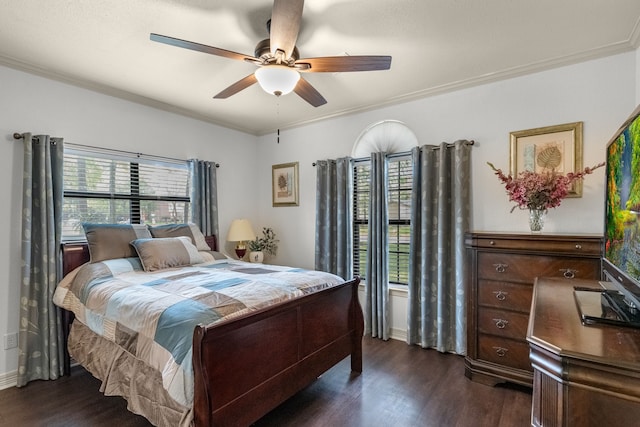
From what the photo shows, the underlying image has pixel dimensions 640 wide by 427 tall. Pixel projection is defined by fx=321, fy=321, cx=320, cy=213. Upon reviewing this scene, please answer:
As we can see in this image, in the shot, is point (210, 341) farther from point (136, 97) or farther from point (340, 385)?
point (136, 97)

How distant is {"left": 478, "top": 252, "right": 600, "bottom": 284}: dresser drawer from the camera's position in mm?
2178

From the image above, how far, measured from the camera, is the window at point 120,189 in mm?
2975

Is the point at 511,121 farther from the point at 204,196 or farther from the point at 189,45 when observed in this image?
the point at 204,196

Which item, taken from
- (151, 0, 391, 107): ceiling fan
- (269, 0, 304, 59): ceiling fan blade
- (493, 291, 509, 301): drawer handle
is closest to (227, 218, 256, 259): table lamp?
(151, 0, 391, 107): ceiling fan

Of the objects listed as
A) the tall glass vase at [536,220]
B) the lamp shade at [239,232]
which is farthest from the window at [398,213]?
the lamp shade at [239,232]

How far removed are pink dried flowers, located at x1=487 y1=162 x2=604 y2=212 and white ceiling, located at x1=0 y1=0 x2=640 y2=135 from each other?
3.08 ft

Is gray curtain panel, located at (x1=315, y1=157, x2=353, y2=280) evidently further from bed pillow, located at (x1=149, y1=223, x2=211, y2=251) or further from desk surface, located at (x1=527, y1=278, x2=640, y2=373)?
desk surface, located at (x1=527, y1=278, x2=640, y2=373)

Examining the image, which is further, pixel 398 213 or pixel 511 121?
pixel 398 213

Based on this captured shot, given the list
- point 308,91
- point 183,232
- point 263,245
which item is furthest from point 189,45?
point 263,245

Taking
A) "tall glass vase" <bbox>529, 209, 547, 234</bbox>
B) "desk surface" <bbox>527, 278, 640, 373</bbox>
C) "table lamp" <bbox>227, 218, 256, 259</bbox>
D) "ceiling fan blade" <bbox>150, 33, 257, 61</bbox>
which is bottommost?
"desk surface" <bbox>527, 278, 640, 373</bbox>

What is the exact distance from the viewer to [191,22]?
207cm

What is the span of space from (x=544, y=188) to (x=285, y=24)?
7.15ft

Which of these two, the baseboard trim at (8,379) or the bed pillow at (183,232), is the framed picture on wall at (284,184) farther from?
the baseboard trim at (8,379)

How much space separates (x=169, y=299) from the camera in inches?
74.9
